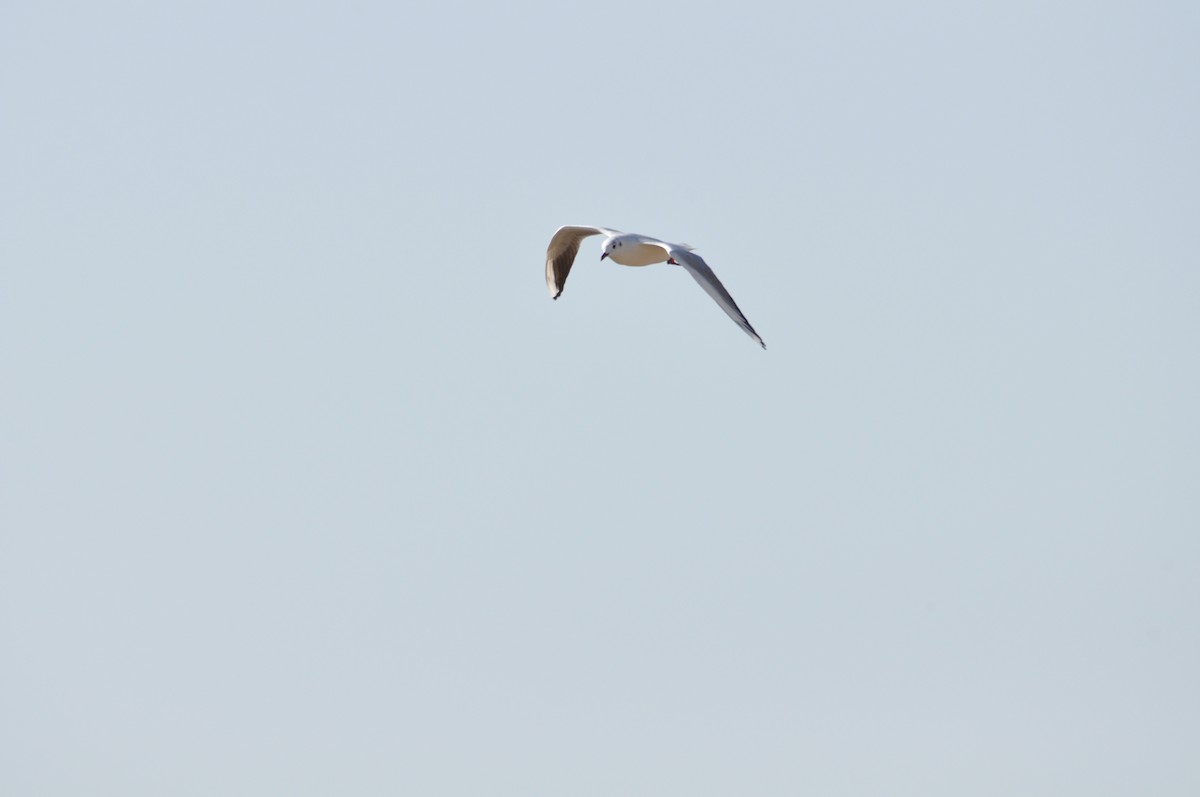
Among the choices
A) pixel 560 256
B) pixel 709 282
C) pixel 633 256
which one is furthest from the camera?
pixel 560 256

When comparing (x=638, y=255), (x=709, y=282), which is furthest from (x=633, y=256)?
(x=709, y=282)

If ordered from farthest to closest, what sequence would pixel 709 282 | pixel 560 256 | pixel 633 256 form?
pixel 560 256, pixel 633 256, pixel 709 282

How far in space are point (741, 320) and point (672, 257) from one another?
2239 millimetres

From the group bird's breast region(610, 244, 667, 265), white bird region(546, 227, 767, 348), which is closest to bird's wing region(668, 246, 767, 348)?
white bird region(546, 227, 767, 348)

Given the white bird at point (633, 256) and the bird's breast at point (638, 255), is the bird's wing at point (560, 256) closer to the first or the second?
the white bird at point (633, 256)

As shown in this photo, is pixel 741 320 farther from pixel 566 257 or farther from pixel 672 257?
pixel 566 257

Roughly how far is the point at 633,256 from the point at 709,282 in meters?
3.29

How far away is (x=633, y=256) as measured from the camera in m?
32.2

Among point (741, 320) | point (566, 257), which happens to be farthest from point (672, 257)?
point (566, 257)

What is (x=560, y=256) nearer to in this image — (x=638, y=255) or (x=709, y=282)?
(x=638, y=255)

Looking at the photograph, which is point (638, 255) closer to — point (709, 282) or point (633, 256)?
point (633, 256)

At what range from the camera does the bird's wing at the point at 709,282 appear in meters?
28.3

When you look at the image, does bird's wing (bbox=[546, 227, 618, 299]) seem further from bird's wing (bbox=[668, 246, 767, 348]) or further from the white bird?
bird's wing (bbox=[668, 246, 767, 348])

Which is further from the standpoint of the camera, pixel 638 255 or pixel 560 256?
pixel 560 256
